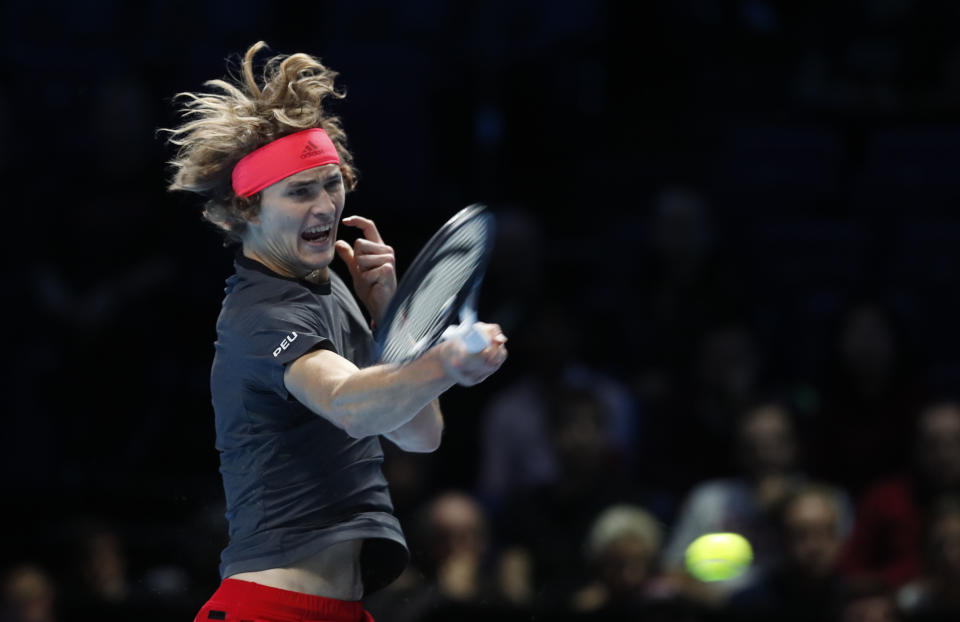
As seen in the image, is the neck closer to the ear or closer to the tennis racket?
the ear

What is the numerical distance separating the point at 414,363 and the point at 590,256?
5.15 metres

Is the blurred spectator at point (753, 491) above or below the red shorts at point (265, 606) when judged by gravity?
above

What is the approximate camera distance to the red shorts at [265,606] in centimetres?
335

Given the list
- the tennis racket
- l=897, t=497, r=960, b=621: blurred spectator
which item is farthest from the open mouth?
l=897, t=497, r=960, b=621: blurred spectator

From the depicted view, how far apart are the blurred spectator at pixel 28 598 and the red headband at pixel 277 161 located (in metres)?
3.65

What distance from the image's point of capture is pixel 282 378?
321cm

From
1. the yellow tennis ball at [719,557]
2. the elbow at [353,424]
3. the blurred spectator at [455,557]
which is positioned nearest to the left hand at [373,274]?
the elbow at [353,424]

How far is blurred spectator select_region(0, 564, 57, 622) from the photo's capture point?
6430 millimetres

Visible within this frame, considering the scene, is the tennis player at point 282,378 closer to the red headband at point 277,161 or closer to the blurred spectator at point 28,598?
the red headband at point 277,161

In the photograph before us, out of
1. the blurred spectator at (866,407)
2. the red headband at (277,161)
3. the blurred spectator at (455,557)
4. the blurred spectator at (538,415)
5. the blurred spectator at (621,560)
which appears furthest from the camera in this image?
the blurred spectator at (538,415)

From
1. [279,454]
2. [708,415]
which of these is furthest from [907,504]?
[279,454]

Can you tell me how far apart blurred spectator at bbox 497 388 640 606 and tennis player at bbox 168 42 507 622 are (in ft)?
9.95

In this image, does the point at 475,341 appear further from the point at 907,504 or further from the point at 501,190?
the point at 501,190

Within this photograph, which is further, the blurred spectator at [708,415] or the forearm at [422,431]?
the blurred spectator at [708,415]
